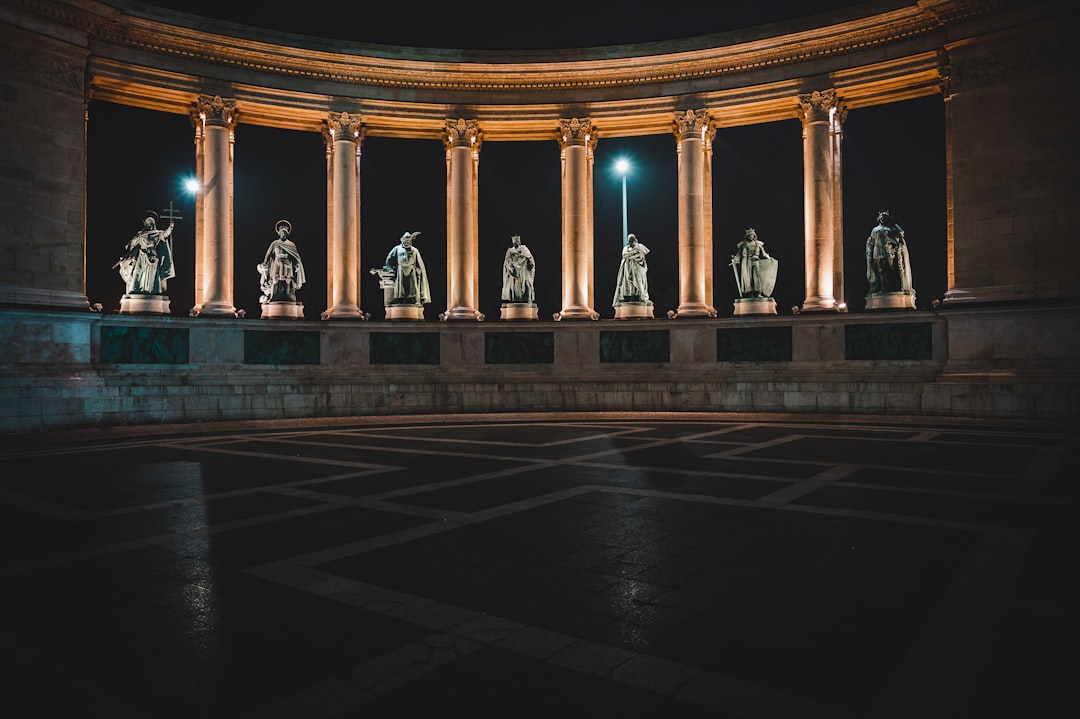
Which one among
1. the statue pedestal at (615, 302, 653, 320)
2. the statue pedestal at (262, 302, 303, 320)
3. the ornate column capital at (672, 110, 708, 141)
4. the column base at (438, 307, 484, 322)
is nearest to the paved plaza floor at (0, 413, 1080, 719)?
the statue pedestal at (262, 302, 303, 320)

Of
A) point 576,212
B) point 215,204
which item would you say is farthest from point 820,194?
point 215,204

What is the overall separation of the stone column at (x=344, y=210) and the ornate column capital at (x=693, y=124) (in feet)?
54.3

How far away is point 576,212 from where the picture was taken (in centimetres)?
4212

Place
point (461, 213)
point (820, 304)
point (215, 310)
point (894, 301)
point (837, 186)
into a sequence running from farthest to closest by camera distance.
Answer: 1. point (461, 213)
2. point (837, 186)
3. point (820, 304)
4. point (894, 301)
5. point (215, 310)

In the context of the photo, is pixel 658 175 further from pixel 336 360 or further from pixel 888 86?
pixel 336 360

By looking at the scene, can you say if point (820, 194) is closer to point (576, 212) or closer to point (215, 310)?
point (576, 212)

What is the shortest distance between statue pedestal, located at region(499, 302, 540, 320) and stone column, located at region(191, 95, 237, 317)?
1342 cm

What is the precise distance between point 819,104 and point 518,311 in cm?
1792

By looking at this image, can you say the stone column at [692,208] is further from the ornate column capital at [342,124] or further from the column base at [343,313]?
the ornate column capital at [342,124]

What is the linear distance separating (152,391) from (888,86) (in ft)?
118

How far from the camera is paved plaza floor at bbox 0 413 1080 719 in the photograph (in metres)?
6.30

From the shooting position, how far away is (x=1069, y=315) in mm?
30750

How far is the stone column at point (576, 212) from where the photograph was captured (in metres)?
41.8

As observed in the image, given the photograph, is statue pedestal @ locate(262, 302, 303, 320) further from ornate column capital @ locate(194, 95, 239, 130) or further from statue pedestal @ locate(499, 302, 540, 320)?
statue pedestal @ locate(499, 302, 540, 320)
